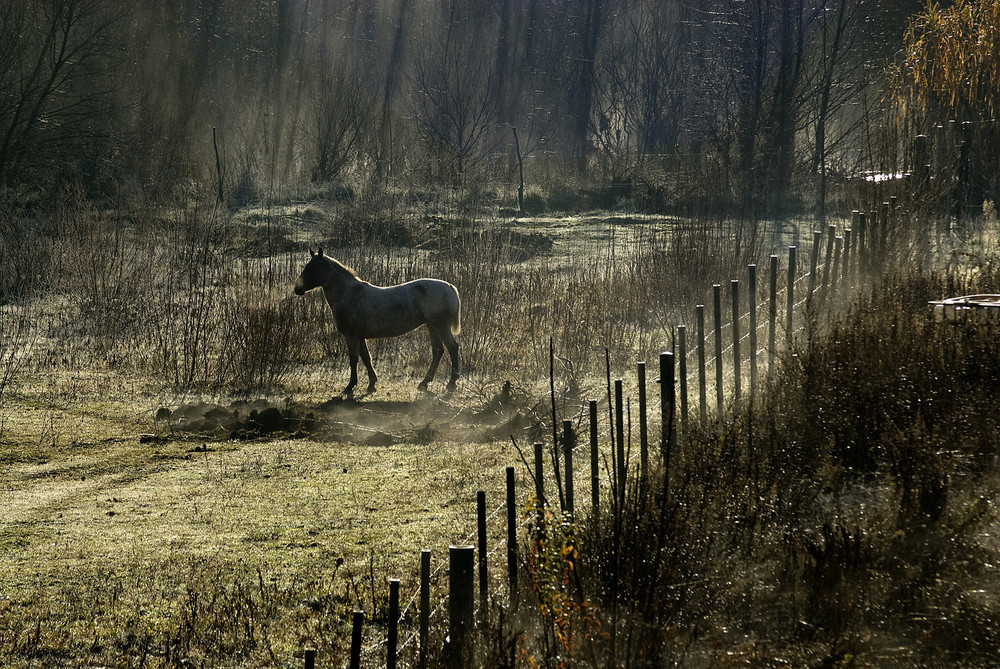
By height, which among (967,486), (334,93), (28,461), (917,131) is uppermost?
(334,93)

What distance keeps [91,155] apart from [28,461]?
2538 cm

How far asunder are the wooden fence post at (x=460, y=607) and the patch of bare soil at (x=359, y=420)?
6.39 meters

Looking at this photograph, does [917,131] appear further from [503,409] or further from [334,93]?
[334,93]

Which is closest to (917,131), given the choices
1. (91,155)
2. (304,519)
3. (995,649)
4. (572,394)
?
(572,394)

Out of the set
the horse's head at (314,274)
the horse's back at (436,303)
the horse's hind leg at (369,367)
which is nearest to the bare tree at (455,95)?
the horse's head at (314,274)

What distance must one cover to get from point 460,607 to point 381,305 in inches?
414

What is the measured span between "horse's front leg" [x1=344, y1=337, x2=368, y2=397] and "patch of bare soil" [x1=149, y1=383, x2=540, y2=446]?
484 mm

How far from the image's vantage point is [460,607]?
4.38m

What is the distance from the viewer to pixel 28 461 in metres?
10.9

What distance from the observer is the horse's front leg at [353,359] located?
1401 cm

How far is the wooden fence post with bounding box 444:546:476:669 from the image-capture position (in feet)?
14.0

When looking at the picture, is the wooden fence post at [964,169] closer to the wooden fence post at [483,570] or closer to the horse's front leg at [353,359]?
the horse's front leg at [353,359]

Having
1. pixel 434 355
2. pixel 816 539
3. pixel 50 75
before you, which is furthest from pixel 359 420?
pixel 50 75

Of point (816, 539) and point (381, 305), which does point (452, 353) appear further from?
point (816, 539)
